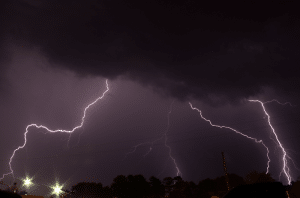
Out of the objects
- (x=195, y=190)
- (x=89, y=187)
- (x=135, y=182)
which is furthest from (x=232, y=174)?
(x=89, y=187)

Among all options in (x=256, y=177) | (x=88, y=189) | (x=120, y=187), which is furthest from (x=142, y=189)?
(x=256, y=177)

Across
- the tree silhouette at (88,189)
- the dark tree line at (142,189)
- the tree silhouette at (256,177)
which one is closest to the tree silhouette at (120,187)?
the dark tree line at (142,189)

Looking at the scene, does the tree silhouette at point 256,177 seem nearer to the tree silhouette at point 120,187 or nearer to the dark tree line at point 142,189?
the dark tree line at point 142,189

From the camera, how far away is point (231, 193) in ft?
11.3

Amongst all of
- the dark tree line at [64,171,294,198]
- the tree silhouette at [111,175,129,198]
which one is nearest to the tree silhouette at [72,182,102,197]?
the dark tree line at [64,171,294,198]

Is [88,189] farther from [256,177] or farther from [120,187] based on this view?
[256,177]

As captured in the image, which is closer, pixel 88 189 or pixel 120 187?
pixel 120 187

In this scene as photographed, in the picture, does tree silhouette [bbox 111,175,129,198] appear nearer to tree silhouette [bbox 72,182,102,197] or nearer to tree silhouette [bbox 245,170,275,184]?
tree silhouette [bbox 72,182,102,197]

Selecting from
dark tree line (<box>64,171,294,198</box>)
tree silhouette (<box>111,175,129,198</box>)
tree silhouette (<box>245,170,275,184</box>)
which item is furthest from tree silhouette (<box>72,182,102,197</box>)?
tree silhouette (<box>245,170,275,184</box>)

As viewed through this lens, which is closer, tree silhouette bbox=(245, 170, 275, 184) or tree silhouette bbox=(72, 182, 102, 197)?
tree silhouette bbox=(245, 170, 275, 184)

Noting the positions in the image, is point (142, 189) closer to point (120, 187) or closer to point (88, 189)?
point (120, 187)

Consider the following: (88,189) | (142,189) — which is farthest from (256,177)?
(88,189)

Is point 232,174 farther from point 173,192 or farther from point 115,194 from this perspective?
point 115,194

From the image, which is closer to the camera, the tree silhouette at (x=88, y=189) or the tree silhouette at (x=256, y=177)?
the tree silhouette at (x=256, y=177)
